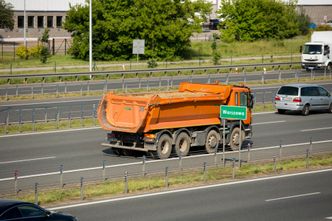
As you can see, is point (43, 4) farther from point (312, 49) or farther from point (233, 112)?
point (233, 112)

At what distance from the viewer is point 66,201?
22.1m

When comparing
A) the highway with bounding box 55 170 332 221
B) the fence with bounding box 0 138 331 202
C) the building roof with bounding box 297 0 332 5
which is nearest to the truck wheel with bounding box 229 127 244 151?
the fence with bounding box 0 138 331 202

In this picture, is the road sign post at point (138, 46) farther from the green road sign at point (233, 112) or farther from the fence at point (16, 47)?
the green road sign at point (233, 112)

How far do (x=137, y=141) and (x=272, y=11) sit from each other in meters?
66.9

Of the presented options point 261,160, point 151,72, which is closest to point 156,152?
point 261,160

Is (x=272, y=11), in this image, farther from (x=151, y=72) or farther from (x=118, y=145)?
(x=118, y=145)

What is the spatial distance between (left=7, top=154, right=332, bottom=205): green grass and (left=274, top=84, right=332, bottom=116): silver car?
12286mm

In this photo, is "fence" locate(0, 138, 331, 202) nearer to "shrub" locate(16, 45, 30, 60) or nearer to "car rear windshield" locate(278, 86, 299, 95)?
"car rear windshield" locate(278, 86, 299, 95)

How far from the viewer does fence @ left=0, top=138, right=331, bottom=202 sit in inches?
934

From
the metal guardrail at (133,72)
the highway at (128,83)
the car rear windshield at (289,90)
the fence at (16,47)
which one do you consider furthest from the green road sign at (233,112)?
the fence at (16,47)

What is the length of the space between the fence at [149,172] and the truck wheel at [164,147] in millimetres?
377

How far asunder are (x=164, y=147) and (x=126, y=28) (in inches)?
1754

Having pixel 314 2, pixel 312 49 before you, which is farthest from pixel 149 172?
pixel 314 2

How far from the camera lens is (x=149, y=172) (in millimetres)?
26250
